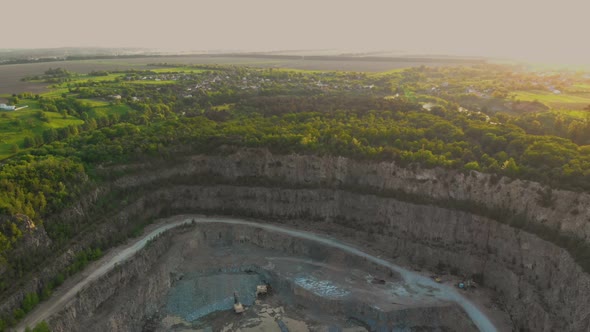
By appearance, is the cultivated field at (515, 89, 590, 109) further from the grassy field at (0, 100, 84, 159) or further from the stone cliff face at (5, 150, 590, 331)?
the grassy field at (0, 100, 84, 159)

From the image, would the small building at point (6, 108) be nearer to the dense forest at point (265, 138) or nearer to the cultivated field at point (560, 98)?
the dense forest at point (265, 138)

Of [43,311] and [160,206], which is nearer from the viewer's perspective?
[43,311]

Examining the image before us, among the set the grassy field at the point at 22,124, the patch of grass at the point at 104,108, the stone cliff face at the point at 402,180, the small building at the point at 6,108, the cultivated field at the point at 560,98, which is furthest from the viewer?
the cultivated field at the point at 560,98

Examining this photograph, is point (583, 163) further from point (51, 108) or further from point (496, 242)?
point (51, 108)

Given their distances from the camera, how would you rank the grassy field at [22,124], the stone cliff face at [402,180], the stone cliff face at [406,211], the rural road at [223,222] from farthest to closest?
1. the grassy field at [22,124]
2. the stone cliff face at [402,180]
3. the stone cliff face at [406,211]
4. the rural road at [223,222]

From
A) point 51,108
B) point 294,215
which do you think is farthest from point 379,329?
point 51,108

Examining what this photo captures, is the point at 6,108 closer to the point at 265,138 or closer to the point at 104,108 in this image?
the point at 104,108

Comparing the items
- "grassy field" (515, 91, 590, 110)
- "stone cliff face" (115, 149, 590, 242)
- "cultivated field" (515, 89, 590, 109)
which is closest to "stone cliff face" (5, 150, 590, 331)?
"stone cliff face" (115, 149, 590, 242)

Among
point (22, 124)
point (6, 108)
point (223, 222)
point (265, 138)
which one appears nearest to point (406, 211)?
point (265, 138)

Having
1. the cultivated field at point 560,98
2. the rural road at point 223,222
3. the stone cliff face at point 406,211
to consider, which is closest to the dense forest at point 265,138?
the stone cliff face at point 406,211
